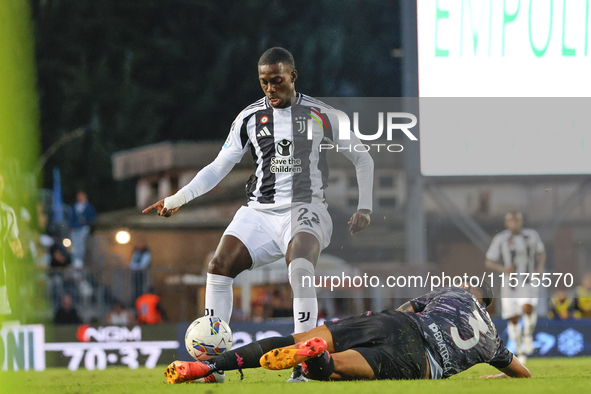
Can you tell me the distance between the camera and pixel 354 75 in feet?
69.1

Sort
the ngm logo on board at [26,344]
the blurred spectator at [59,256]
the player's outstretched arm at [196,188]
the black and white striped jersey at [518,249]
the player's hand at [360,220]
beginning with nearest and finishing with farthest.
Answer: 1. the player's outstretched arm at [196,188]
2. the player's hand at [360,220]
3. the black and white striped jersey at [518,249]
4. the ngm logo on board at [26,344]
5. the blurred spectator at [59,256]

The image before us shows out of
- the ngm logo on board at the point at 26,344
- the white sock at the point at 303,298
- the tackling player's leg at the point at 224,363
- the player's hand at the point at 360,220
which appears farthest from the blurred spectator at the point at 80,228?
the tackling player's leg at the point at 224,363

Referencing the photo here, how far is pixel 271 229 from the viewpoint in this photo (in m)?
6.77

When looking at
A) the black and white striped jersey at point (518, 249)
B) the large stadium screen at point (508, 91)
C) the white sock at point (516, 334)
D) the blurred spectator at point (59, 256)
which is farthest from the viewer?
the blurred spectator at point (59, 256)

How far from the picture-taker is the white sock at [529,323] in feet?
31.8

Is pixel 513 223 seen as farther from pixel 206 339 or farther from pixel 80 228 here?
pixel 80 228

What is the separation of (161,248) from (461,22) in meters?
7.08

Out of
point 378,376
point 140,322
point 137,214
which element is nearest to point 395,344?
Result: point 378,376

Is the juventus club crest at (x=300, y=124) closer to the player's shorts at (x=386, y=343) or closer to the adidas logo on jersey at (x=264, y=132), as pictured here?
the adidas logo on jersey at (x=264, y=132)

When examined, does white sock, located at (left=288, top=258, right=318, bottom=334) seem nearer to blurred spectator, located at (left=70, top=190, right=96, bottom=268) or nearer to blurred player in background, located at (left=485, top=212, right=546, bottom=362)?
blurred player in background, located at (left=485, top=212, right=546, bottom=362)

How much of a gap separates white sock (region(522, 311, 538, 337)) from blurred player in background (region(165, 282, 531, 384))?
4096 millimetres

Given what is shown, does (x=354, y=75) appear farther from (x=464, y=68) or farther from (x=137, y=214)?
(x=464, y=68)

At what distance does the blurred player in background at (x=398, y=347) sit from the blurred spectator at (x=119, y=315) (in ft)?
22.6

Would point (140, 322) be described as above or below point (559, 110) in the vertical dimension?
below
